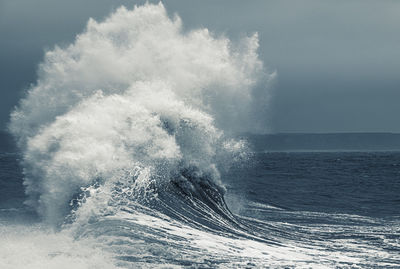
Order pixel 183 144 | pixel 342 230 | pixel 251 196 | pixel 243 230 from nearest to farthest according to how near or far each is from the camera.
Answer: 1. pixel 243 230
2. pixel 342 230
3. pixel 183 144
4. pixel 251 196

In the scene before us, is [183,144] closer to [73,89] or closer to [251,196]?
[73,89]

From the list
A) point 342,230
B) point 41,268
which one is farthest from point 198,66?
point 41,268

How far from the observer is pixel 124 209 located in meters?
12.4

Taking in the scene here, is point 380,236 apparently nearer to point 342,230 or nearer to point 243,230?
point 342,230

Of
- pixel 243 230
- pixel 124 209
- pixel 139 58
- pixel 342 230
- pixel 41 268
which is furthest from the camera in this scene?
pixel 139 58

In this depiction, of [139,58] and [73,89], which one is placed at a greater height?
[139,58]

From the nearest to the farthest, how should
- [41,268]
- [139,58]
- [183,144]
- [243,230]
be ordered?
[41,268] → [243,230] → [183,144] → [139,58]

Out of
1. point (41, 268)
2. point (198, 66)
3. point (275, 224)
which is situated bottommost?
point (41, 268)

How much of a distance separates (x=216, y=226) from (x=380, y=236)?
4.49m

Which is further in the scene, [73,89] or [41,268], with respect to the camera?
[73,89]

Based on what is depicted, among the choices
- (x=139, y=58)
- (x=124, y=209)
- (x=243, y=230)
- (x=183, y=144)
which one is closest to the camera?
(x=124, y=209)

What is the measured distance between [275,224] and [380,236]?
3098mm

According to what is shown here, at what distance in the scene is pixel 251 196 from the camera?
77.2ft

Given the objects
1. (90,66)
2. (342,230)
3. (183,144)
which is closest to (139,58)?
(90,66)
